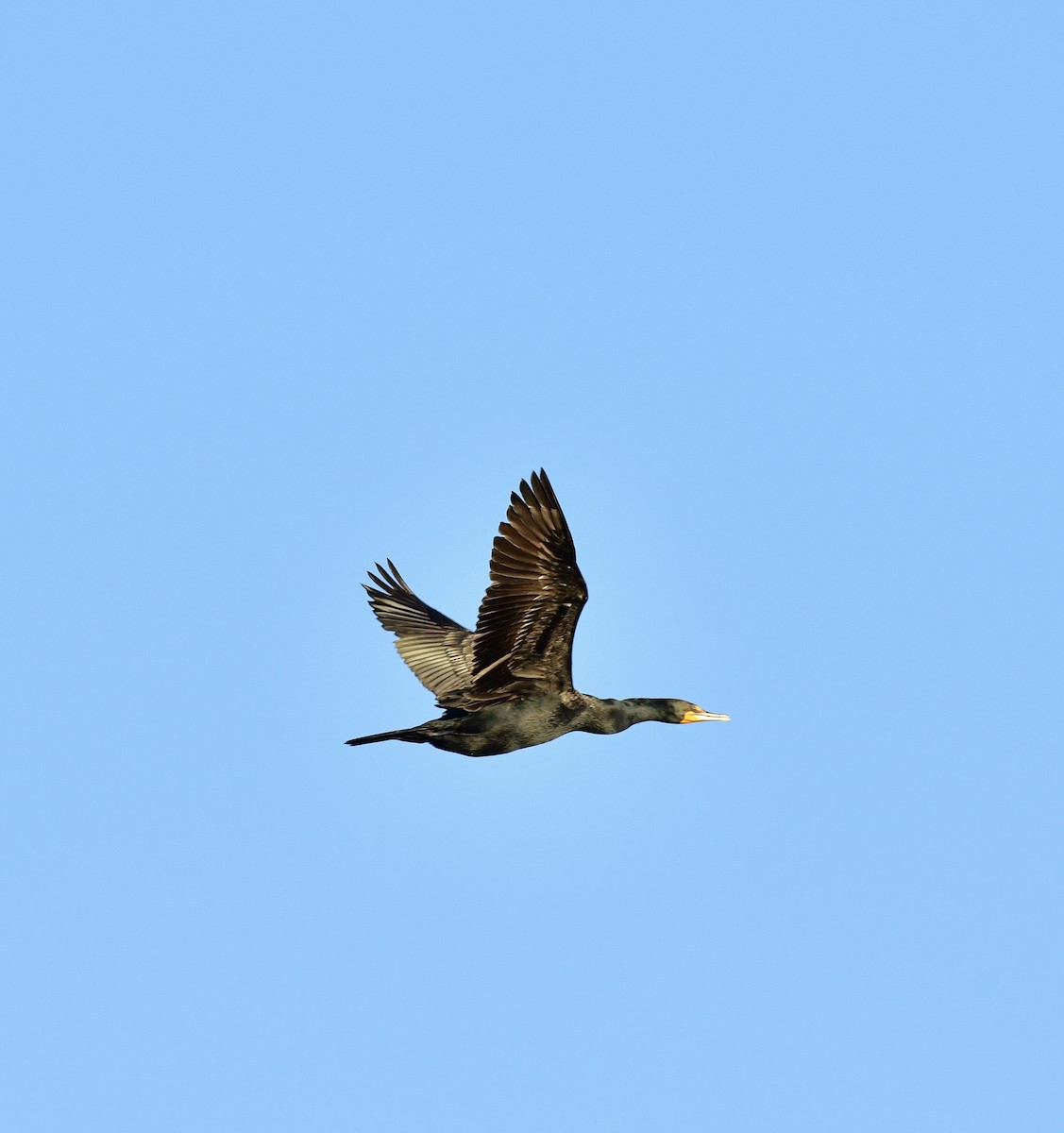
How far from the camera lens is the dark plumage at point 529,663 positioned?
59.0 ft

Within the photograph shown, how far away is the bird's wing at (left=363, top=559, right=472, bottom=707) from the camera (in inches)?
909

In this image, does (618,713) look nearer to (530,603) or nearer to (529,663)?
(529,663)

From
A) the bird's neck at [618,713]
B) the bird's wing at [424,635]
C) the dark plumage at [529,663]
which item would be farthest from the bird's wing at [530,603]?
the bird's wing at [424,635]

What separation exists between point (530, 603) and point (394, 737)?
82.3 inches

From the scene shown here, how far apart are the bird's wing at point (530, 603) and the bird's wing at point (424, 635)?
2.93 m

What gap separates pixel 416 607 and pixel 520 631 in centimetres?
556

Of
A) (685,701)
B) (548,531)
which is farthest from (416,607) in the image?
(548,531)

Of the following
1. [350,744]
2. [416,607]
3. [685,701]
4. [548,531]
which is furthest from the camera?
[416,607]

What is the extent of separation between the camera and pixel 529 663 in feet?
63.5

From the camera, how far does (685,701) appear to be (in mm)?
21547

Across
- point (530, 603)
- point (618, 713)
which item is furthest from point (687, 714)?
point (530, 603)

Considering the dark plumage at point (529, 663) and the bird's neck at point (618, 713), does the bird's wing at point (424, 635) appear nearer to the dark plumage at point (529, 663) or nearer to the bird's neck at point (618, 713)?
the dark plumage at point (529, 663)

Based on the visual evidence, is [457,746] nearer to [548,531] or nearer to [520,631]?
[520,631]

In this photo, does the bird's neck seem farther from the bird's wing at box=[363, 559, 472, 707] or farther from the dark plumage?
the bird's wing at box=[363, 559, 472, 707]
